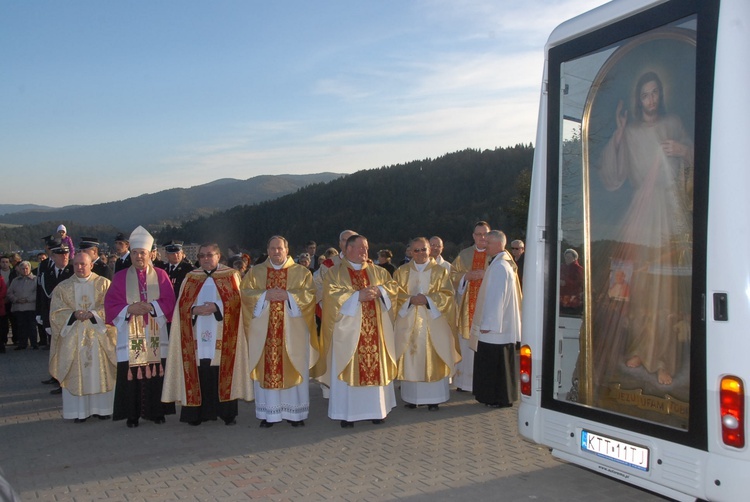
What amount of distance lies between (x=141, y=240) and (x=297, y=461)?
3.47 metres

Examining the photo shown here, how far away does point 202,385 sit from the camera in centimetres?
785

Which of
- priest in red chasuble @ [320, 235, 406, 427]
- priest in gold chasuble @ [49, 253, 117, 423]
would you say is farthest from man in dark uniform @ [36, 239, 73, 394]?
priest in red chasuble @ [320, 235, 406, 427]

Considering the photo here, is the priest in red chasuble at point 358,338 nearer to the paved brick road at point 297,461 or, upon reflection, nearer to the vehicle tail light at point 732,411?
the paved brick road at point 297,461

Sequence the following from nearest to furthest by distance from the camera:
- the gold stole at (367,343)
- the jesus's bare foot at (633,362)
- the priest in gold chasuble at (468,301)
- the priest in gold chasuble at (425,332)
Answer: the jesus's bare foot at (633,362) < the gold stole at (367,343) < the priest in gold chasuble at (425,332) < the priest in gold chasuble at (468,301)

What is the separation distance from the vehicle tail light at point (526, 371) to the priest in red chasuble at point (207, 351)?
12.9ft

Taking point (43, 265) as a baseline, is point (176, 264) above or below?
above

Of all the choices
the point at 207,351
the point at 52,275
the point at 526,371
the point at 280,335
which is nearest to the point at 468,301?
the point at 280,335

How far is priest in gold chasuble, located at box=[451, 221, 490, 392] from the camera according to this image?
9.16 metres

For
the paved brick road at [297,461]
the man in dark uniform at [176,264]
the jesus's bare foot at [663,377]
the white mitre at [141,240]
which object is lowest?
the paved brick road at [297,461]

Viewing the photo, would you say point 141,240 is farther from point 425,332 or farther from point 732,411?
point 732,411

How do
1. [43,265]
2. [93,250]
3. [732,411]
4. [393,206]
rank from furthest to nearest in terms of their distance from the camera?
[393,206]
[43,265]
[93,250]
[732,411]

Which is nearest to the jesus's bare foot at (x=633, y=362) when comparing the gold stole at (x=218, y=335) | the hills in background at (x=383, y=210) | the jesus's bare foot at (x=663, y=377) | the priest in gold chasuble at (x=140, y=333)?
the jesus's bare foot at (x=663, y=377)

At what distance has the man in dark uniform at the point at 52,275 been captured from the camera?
10438 mm

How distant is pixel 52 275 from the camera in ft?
38.1
